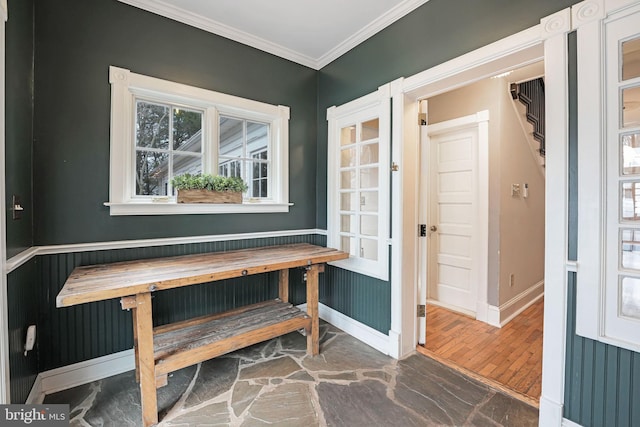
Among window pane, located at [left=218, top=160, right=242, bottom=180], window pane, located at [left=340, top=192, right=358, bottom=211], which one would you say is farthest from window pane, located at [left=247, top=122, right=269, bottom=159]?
window pane, located at [left=340, top=192, right=358, bottom=211]

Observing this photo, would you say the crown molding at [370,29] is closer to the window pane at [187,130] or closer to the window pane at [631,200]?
the window pane at [187,130]

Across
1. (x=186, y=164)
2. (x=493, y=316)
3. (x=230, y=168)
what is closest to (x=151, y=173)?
(x=186, y=164)

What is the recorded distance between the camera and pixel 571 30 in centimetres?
143

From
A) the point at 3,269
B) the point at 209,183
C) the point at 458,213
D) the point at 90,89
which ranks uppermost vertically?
the point at 90,89

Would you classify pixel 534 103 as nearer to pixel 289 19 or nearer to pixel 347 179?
pixel 347 179

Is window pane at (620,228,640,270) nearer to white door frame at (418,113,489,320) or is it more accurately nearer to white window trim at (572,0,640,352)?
white window trim at (572,0,640,352)

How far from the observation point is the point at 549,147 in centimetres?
152

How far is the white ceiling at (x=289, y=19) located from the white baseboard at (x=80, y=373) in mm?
2689

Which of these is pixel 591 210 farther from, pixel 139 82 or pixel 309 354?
pixel 139 82

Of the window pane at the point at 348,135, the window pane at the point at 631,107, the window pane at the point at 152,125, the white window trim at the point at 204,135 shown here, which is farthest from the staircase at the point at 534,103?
the window pane at the point at 152,125

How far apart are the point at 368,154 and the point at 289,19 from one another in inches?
52.7

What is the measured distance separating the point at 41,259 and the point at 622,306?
11.0 feet

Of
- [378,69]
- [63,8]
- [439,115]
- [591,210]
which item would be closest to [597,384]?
[591,210]

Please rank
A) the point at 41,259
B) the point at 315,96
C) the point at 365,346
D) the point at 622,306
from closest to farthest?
1. the point at 622,306
2. the point at 41,259
3. the point at 365,346
4. the point at 315,96
